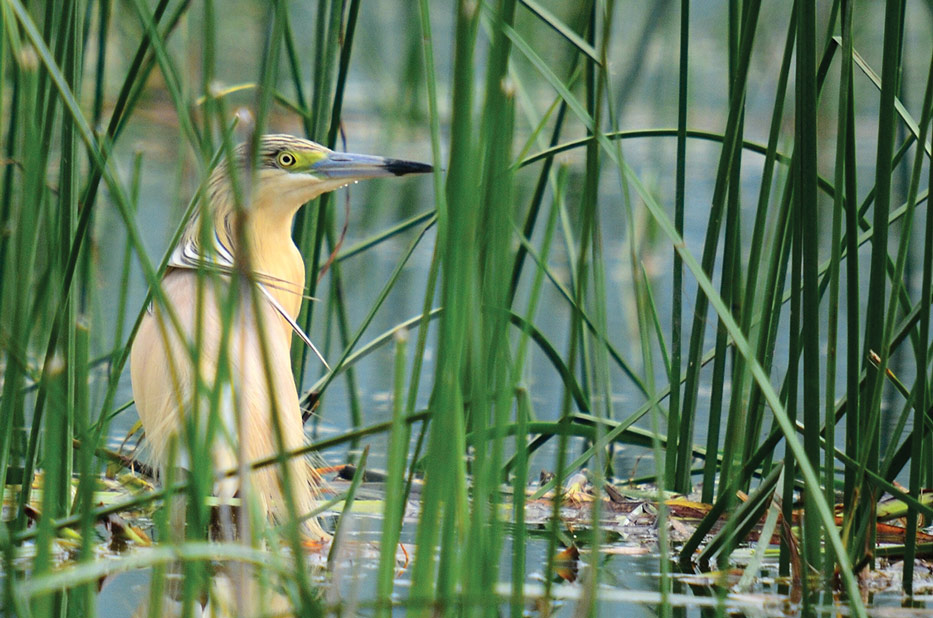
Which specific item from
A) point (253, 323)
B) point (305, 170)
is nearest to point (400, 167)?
point (305, 170)

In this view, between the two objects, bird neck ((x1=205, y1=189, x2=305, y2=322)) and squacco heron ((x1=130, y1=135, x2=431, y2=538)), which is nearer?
squacco heron ((x1=130, y1=135, x2=431, y2=538))

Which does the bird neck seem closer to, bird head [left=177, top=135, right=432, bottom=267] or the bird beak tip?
bird head [left=177, top=135, right=432, bottom=267]

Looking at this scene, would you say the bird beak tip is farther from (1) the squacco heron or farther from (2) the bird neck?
(2) the bird neck

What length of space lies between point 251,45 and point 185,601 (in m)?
5.95

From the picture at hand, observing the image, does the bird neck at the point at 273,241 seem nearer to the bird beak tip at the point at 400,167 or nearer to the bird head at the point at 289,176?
the bird head at the point at 289,176


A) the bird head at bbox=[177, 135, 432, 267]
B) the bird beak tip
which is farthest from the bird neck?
the bird beak tip

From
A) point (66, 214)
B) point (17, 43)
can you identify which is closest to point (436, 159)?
point (17, 43)

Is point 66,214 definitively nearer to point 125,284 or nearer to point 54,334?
point 54,334

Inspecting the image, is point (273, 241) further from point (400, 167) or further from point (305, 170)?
point (400, 167)

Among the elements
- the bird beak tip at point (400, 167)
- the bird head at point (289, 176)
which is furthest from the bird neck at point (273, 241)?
the bird beak tip at point (400, 167)

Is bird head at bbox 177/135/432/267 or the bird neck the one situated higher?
bird head at bbox 177/135/432/267

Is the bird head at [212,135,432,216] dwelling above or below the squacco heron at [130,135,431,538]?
above

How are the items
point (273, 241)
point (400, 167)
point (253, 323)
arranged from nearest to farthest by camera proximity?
1. point (253, 323)
2. point (400, 167)
3. point (273, 241)

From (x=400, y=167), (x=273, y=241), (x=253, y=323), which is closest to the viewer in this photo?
(x=253, y=323)
